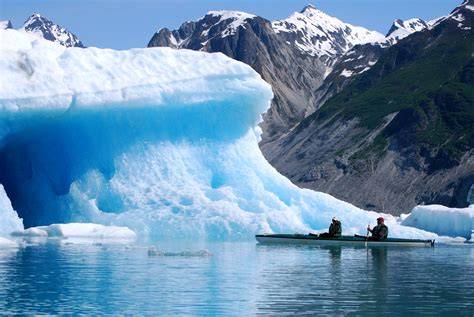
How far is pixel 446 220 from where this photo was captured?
57875 millimetres

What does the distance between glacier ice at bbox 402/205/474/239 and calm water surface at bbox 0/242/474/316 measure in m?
24.1

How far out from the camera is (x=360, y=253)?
3456 centimetres

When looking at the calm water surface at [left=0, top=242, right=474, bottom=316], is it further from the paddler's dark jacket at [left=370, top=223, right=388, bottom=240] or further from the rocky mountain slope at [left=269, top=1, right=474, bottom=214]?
the rocky mountain slope at [left=269, top=1, right=474, bottom=214]

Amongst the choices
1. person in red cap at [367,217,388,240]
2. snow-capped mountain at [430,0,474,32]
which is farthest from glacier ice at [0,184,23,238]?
snow-capped mountain at [430,0,474,32]

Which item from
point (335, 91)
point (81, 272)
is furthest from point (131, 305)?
point (335, 91)

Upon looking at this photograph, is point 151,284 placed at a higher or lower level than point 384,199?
lower

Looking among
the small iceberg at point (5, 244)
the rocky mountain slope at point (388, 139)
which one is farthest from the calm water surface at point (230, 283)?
the rocky mountain slope at point (388, 139)

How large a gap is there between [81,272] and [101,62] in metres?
22.6

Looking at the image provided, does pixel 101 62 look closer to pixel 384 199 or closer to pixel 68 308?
pixel 68 308

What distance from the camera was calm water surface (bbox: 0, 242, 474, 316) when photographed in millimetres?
17703

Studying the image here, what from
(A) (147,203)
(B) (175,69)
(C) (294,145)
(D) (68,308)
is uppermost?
(C) (294,145)

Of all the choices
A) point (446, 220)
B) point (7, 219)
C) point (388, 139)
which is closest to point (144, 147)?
point (7, 219)

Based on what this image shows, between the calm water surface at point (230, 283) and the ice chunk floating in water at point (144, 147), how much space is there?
354 inches

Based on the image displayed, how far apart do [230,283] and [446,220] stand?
38631 mm
